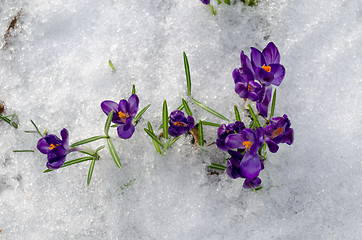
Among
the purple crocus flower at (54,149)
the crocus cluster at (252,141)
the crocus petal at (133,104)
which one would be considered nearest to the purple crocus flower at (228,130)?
the crocus cluster at (252,141)

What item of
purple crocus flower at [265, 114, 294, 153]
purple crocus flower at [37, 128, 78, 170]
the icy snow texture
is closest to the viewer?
purple crocus flower at [265, 114, 294, 153]

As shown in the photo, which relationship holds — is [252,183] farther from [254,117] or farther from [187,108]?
[187,108]

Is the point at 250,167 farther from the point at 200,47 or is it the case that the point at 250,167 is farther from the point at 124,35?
the point at 124,35

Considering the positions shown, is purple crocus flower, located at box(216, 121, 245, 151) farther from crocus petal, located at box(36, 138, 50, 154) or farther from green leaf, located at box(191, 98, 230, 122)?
crocus petal, located at box(36, 138, 50, 154)

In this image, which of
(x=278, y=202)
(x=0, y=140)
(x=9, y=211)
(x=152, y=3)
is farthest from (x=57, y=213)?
(x=152, y=3)

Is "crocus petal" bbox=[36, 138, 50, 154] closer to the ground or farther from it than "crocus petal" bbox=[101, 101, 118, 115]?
closer to the ground

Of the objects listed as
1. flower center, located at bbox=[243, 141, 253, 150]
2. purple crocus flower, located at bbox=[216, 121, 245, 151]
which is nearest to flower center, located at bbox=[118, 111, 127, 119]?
purple crocus flower, located at bbox=[216, 121, 245, 151]

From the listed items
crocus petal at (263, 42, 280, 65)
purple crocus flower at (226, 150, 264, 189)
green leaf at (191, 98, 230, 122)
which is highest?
crocus petal at (263, 42, 280, 65)
